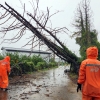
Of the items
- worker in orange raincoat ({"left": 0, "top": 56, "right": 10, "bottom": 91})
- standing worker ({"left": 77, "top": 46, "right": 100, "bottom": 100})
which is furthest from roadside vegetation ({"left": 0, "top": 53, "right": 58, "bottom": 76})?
standing worker ({"left": 77, "top": 46, "right": 100, "bottom": 100})

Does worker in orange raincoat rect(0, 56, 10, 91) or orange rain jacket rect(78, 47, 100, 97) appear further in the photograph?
worker in orange raincoat rect(0, 56, 10, 91)

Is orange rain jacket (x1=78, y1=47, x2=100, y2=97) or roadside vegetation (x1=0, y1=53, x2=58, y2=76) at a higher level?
orange rain jacket (x1=78, y1=47, x2=100, y2=97)

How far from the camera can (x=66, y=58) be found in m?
15.1

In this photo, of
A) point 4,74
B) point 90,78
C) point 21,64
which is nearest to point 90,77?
point 90,78

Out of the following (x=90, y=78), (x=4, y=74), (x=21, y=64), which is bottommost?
(x=21, y=64)

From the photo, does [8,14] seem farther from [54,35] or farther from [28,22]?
[54,35]

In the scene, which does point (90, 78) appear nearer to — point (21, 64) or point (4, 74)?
point (4, 74)

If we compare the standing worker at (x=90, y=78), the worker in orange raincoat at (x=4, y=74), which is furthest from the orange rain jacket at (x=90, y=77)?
the worker in orange raincoat at (x=4, y=74)

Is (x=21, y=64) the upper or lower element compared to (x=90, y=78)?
lower

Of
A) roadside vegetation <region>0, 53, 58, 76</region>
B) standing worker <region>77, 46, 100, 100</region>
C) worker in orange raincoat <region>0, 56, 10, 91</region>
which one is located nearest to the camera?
standing worker <region>77, 46, 100, 100</region>

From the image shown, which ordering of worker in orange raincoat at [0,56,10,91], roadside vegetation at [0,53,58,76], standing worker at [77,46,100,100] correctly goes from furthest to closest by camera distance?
roadside vegetation at [0,53,58,76], worker in orange raincoat at [0,56,10,91], standing worker at [77,46,100,100]

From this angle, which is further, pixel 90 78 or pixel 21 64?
pixel 21 64

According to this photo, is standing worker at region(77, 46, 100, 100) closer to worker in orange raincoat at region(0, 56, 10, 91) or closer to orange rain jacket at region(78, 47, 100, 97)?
orange rain jacket at region(78, 47, 100, 97)

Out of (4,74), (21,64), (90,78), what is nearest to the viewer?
(90,78)
